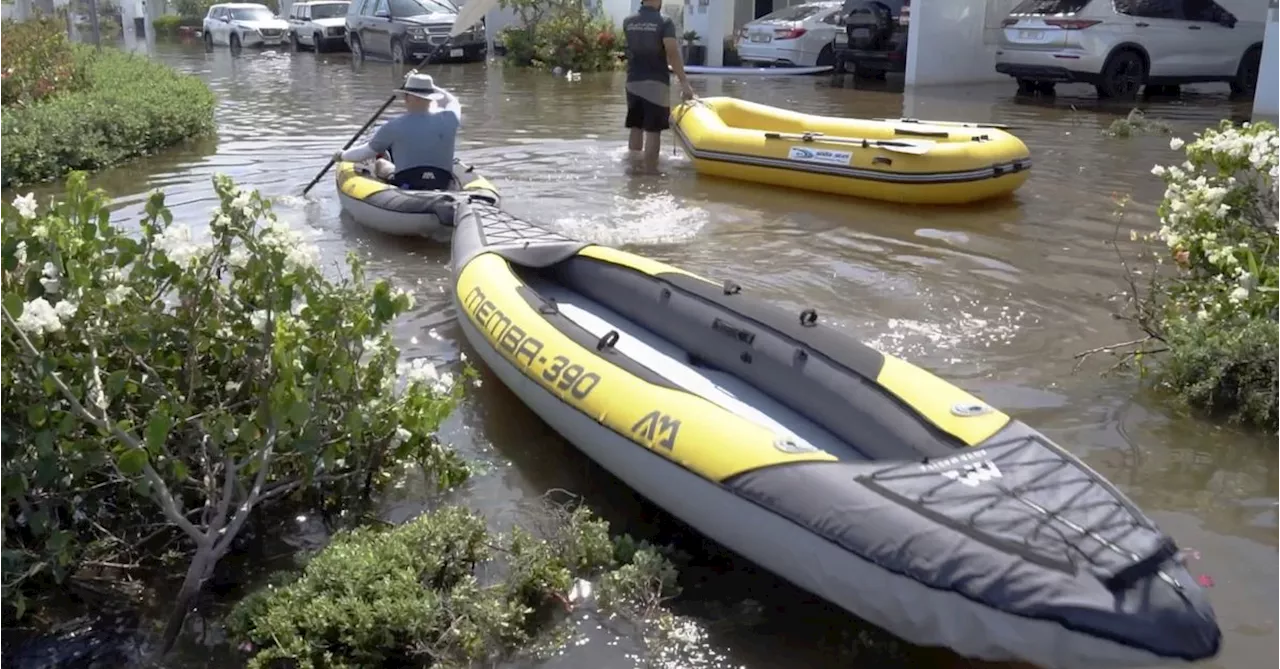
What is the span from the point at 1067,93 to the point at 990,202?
8.00 metres

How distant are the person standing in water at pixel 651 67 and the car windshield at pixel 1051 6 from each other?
6082 mm

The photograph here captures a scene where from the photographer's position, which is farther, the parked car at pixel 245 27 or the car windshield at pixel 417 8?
the parked car at pixel 245 27

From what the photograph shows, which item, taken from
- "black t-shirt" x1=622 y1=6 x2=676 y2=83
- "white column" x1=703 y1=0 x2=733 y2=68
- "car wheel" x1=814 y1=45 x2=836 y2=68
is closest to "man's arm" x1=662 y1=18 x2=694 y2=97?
"black t-shirt" x1=622 y1=6 x2=676 y2=83

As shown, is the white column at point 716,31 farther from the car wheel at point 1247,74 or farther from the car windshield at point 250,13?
the car windshield at point 250,13

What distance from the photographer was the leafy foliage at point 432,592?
10.9ft

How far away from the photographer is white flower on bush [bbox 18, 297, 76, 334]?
10.7ft

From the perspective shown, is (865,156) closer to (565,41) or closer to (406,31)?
(565,41)

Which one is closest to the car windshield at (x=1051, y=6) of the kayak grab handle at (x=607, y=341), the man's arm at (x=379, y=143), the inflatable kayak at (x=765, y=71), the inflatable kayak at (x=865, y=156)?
the inflatable kayak at (x=765, y=71)

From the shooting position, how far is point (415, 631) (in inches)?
133

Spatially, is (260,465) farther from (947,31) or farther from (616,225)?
(947,31)

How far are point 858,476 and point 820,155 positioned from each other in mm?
6337

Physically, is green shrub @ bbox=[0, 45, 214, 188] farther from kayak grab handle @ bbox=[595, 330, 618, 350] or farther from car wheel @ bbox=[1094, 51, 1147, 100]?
car wheel @ bbox=[1094, 51, 1147, 100]

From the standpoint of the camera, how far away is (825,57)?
18.9 meters

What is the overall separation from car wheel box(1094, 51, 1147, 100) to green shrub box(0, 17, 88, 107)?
12576 mm
